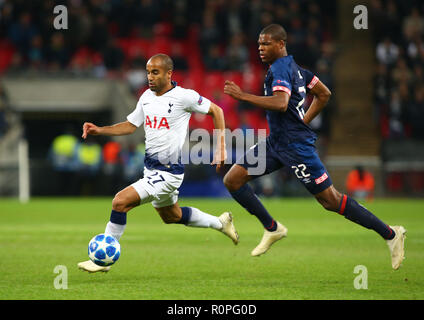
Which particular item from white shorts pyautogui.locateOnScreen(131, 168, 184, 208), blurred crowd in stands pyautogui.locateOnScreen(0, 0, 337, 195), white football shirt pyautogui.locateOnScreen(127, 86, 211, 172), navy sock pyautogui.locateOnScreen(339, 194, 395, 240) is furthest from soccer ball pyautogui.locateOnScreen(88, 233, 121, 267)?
blurred crowd in stands pyautogui.locateOnScreen(0, 0, 337, 195)

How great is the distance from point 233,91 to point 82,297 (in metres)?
2.23

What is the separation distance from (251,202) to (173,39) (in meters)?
17.0

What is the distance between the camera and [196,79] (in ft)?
78.5

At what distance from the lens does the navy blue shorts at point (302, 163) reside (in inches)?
300

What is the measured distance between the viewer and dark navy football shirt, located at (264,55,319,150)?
7637 millimetres

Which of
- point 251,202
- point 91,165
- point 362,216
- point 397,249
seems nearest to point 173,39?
point 91,165

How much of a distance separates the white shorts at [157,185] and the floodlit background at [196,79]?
1270 centimetres

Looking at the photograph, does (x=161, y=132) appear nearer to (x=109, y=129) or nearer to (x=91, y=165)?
(x=109, y=129)

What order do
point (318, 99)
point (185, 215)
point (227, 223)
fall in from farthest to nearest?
point (227, 223)
point (185, 215)
point (318, 99)

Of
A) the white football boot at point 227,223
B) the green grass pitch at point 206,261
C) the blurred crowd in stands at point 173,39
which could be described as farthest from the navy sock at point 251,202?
the blurred crowd in stands at point 173,39

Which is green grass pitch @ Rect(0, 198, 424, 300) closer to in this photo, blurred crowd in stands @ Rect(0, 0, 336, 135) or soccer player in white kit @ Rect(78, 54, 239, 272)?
soccer player in white kit @ Rect(78, 54, 239, 272)

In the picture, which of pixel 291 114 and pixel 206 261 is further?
pixel 206 261
